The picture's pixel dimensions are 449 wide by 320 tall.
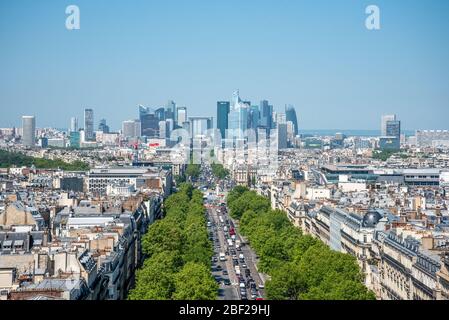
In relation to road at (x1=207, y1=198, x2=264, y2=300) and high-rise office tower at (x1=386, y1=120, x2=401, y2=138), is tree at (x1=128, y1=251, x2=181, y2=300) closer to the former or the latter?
road at (x1=207, y1=198, x2=264, y2=300)

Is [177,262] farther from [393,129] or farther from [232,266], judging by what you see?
[393,129]

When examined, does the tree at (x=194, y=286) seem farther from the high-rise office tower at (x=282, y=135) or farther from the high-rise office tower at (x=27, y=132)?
the high-rise office tower at (x=282, y=135)

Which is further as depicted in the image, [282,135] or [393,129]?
[282,135]

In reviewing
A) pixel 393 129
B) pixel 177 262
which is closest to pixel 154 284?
pixel 177 262

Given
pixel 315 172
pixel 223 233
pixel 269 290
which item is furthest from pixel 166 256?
pixel 315 172

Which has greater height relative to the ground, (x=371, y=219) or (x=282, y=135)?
(x=282, y=135)

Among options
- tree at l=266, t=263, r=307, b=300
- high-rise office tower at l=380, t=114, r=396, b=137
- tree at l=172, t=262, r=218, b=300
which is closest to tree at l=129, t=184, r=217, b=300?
tree at l=172, t=262, r=218, b=300

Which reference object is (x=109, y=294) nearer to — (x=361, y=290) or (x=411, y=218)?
(x=361, y=290)
